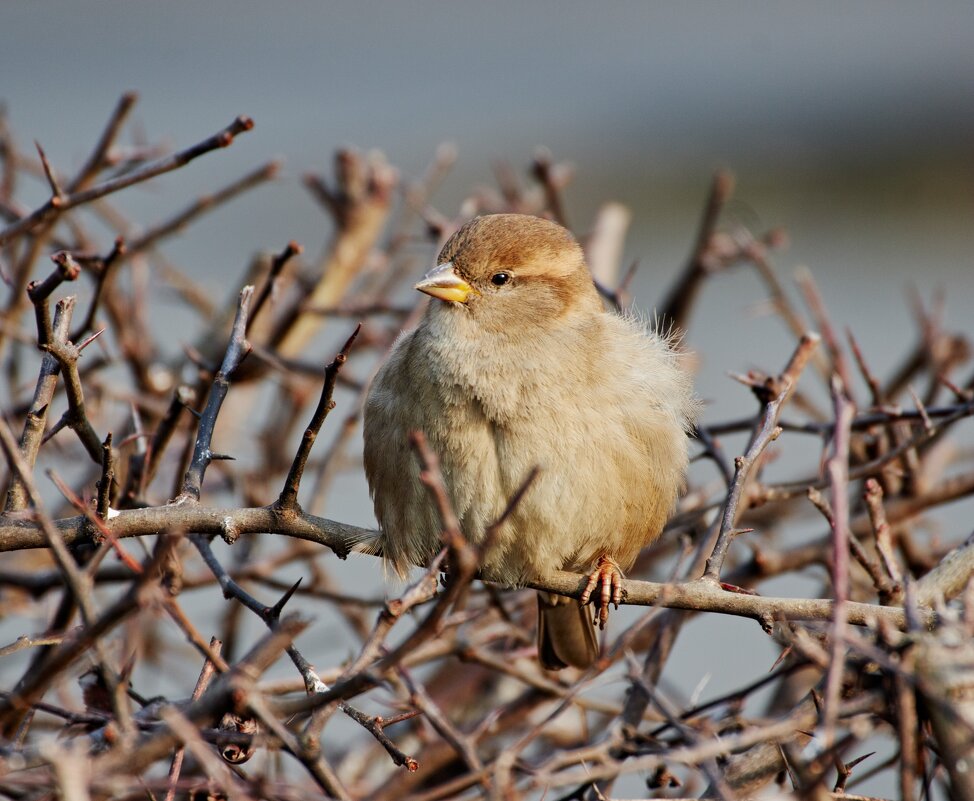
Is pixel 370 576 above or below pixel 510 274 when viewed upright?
below

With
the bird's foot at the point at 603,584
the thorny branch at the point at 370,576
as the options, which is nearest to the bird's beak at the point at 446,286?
the thorny branch at the point at 370,576

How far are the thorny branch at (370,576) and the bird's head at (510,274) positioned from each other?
19cm

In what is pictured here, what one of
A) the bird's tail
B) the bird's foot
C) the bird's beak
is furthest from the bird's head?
the bird's tail

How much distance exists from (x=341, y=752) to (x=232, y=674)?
6.75ft

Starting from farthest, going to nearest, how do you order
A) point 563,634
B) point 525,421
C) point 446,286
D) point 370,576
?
point 370,576, point 563,634, point 446,286, point 525,421

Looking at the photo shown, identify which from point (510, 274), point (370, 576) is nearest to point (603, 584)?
point (510, 274)

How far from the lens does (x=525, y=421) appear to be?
2.94m

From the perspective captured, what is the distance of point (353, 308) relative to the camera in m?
3.63

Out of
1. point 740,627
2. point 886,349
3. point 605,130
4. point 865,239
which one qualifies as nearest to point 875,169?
point 865,239

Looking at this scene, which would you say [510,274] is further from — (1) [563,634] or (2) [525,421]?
(1) [563,634]

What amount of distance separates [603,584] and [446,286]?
912mm

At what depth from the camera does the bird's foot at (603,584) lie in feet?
9.61

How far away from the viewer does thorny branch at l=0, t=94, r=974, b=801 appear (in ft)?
5.22

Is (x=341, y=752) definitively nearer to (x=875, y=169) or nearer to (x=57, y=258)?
(x=57, y=258)
